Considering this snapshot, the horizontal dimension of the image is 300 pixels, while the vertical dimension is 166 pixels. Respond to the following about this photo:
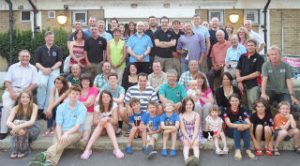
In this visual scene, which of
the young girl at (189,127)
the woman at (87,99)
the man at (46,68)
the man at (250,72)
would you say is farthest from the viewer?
the man at (46,68)

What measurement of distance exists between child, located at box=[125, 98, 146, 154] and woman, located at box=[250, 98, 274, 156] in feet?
6.68

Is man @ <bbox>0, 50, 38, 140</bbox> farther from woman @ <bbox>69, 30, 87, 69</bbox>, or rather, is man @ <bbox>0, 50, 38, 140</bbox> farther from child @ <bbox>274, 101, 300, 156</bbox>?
child @ <bbox>274, 101, 300, 156</bbox>

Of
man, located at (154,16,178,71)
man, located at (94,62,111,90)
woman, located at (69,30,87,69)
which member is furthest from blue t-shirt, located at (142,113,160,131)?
woman, located at (69,30,87,69)

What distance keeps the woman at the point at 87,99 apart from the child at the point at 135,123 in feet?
2.55

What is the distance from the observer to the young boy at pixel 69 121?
7.48 meters

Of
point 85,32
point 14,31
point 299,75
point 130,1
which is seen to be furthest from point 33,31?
point 299,75

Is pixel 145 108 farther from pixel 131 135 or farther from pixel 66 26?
pixel 66 26

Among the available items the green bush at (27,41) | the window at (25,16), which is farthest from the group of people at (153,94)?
the window at (25,16)

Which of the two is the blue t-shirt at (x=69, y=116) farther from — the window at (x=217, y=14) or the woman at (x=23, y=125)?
the window at (x=217, y=14)

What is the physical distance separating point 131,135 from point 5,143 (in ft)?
7.98

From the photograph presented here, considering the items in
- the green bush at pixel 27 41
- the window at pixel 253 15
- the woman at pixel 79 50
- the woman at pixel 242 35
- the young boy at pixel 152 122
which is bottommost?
the young boy at pixel 152 122

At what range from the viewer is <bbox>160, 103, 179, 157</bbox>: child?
7750mm

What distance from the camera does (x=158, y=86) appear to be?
9188 millimetres

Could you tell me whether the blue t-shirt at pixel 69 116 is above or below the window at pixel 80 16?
below
